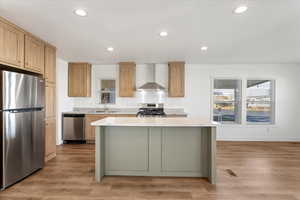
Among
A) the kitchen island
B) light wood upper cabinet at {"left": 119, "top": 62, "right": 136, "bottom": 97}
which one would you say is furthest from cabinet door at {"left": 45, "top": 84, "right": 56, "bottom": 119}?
light wood upper cabinet at {"left": 119, "top": 62, "right": 136, "bottom": 97}

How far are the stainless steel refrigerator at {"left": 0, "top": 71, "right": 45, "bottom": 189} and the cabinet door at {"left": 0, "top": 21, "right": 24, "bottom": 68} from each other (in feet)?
0.83

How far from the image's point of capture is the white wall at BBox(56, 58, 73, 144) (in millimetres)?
4508

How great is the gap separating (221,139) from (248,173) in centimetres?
237

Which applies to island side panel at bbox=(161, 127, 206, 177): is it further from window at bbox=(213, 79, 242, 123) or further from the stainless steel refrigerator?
window at bbox=(213, 79, 242, 123)

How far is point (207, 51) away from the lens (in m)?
3.79

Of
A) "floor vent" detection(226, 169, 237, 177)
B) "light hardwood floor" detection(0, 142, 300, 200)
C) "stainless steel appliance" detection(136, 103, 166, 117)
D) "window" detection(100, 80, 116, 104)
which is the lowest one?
"light hardwood floor" detection(0, 142, 300, 200)

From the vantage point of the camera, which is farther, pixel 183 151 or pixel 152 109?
pixel 152 109

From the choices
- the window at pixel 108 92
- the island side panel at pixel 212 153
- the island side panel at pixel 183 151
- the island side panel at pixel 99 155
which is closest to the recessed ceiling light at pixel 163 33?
the island side panel at pixel 183 151

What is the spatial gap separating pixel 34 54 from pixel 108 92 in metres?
2.56

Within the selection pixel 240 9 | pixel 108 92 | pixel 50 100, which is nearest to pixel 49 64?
pixel 50 100

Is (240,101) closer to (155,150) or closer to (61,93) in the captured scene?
(155,150)

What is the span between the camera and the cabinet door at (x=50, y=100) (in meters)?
3.23

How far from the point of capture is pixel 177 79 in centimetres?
482

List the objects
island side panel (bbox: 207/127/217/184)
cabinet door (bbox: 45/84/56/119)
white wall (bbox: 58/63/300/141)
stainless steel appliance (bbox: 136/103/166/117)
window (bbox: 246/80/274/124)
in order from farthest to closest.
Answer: window (bbox: 246/80/274/124)
white wall (bbox: 58/63/300/141)
stainless steel appliance (bbox: 136/103/166/117)
cabinet door (bbox: 45/84/56/119)
island side panel (bbox: 207/127/217/184)
